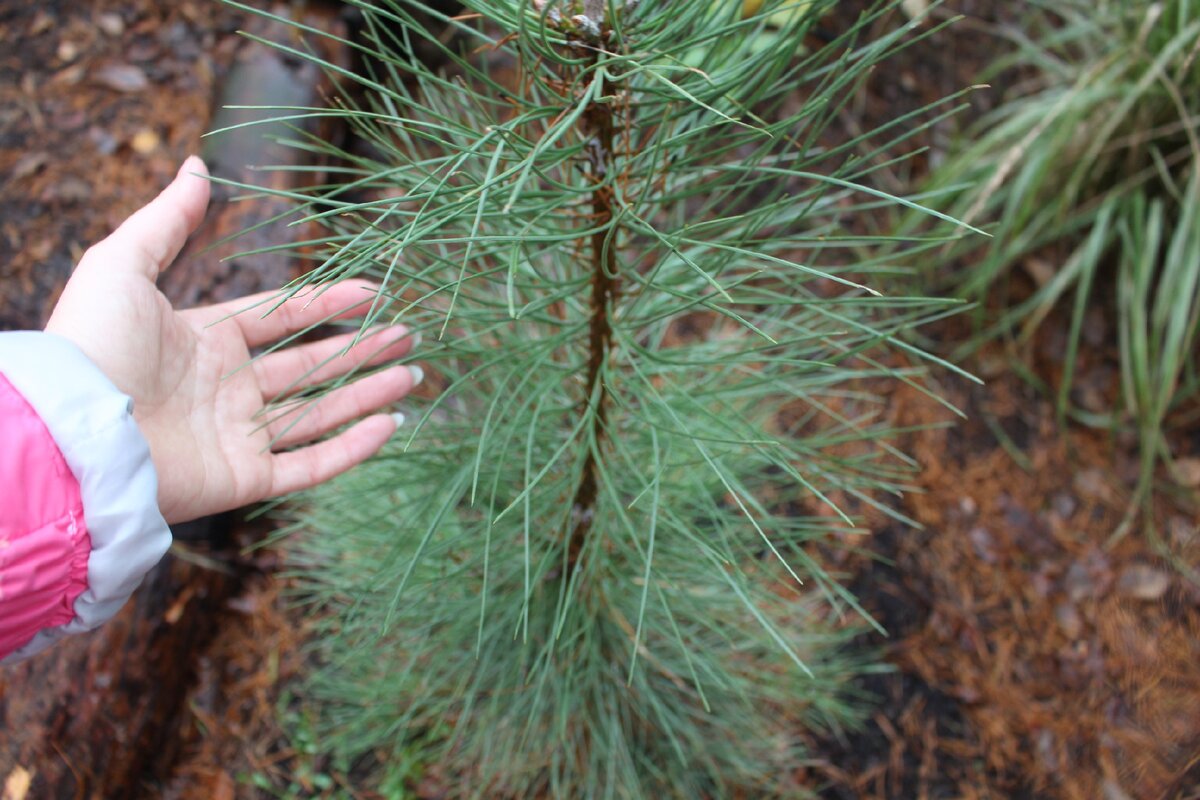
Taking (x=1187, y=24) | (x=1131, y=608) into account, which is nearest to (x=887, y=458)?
(x=1131, y=608)

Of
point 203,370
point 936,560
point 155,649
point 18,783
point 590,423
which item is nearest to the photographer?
point 590,423

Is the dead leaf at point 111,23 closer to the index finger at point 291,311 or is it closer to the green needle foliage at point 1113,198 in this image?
the index finger at point 291,311

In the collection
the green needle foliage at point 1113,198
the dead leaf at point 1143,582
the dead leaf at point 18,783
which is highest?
the green needle foliage at point 1113,198

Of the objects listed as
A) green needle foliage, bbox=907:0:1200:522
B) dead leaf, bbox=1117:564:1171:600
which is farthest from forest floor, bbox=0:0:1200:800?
green needle foliage, bbox=907:0:1200:522

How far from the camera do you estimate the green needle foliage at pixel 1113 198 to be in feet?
5.73

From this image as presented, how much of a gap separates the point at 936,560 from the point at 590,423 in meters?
1.11

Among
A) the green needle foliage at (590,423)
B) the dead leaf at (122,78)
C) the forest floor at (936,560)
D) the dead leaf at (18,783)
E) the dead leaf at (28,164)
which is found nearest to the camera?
the green needle foliage at (590,423)

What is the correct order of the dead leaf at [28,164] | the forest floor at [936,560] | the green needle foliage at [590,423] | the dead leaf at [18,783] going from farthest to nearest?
the dead leaf at [28,164], the forest floor at [936,560], the dead leaf at [18,783], the green needle foliage at [590,423]

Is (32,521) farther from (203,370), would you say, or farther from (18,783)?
(18,783)

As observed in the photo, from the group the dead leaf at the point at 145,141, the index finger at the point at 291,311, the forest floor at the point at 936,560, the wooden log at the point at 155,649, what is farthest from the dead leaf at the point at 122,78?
the index finger at the point at 291,311

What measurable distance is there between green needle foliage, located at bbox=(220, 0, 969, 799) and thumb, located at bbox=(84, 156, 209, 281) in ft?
0.48

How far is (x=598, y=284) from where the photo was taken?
869 millimetres

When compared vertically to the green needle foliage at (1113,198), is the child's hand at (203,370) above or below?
above

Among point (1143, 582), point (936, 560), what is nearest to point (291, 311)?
point (936, 560)
